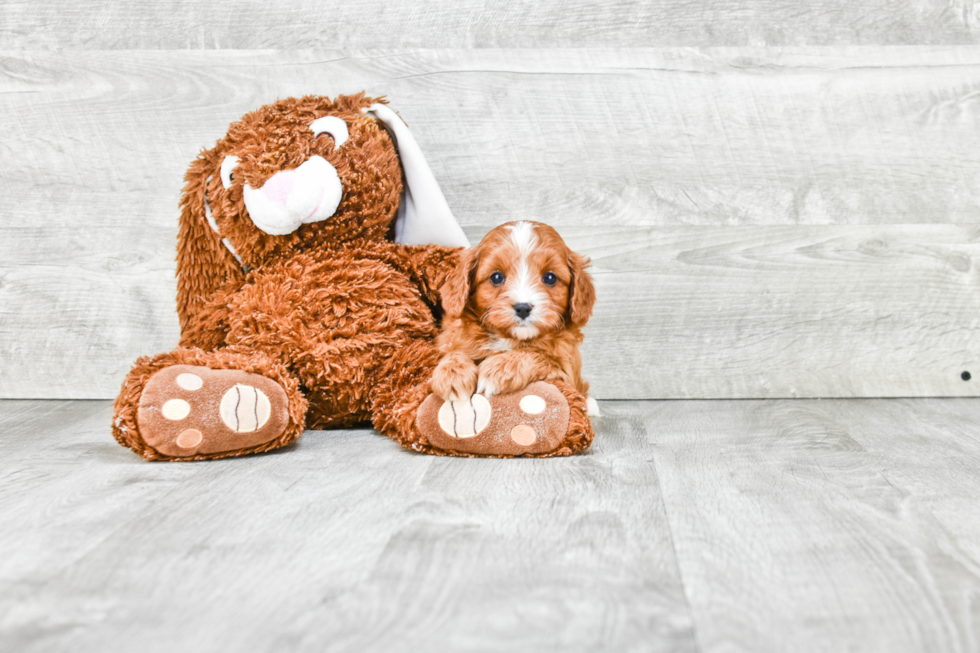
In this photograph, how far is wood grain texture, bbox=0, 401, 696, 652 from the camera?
2.14ft

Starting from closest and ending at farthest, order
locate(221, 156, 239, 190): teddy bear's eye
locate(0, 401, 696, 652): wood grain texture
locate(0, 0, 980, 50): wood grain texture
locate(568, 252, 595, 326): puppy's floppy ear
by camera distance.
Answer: locate(0, 401, 696, 652): wood grain texture, locate(568, 252, 595, 326): puppy's floppy ear, locate(221, 156, 239, 190): teddy bear's eye, locate(0, 0, 980, 50): wood grain texture

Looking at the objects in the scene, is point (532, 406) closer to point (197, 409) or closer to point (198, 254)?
point (197, 409)

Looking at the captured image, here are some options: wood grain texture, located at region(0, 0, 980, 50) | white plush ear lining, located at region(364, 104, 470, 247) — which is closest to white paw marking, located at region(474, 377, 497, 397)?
white plush ear lining, located at region(364, 104, 470, 247)

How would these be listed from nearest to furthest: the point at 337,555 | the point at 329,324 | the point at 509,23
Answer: the point at 337,555, the point at 329,324, the point at 509,23

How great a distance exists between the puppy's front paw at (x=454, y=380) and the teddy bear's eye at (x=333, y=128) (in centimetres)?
44

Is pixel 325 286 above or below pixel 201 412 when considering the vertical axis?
above

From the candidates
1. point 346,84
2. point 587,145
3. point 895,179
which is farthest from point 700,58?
point 346,84

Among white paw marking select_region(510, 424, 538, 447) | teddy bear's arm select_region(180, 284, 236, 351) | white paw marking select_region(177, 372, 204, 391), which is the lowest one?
white paw marking select_region(510, 424, 538, 447)

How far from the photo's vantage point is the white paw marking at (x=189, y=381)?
1121 mm

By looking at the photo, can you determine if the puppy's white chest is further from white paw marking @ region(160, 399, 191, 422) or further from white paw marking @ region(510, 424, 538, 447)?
white paw marking @ region(160, 399, 191, 422)

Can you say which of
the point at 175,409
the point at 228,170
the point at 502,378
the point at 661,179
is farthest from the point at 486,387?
the point at 661,179

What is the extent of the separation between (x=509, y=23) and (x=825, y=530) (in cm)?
120

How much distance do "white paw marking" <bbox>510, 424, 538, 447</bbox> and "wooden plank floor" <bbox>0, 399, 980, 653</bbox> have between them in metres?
0.04

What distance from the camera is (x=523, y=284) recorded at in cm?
119
